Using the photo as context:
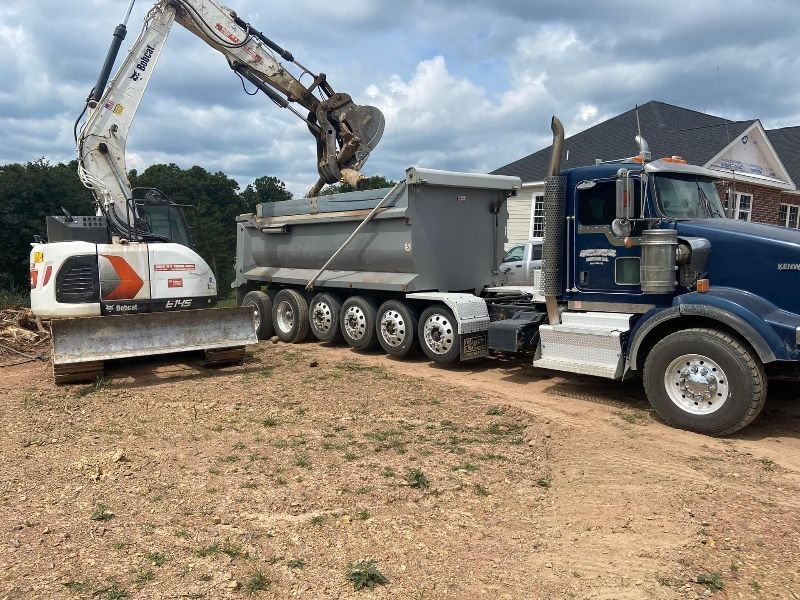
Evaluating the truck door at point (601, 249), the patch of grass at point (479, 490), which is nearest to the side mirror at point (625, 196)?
the truck door at point (601, 249)

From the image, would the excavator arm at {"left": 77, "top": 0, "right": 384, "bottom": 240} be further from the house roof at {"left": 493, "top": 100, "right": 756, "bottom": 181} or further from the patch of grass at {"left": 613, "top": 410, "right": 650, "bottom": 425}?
the house roof at {"left": 493, "top": 100, "right": 756, "bottom": 181}

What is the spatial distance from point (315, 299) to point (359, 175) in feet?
7.69

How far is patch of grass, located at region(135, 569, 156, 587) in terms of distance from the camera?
356 centimetres

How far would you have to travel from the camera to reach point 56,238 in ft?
32.0

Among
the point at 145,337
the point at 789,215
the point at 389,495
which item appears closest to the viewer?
the point at 389,495

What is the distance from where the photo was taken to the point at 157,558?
383cm

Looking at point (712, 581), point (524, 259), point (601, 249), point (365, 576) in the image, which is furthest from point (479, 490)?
point (524, 259)

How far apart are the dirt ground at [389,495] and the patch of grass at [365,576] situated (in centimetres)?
5

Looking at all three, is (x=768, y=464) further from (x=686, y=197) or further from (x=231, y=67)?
(x=231, y=67)

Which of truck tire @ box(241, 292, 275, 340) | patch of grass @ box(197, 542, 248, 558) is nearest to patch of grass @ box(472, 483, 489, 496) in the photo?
patch of grass @ box(197, 542, 248, 558)

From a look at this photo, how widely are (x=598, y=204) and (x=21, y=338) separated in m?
10.2

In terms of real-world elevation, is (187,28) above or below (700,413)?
above

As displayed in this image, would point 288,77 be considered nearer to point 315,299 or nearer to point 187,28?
point 187,28

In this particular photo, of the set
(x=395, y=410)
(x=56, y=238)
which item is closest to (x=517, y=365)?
(x=395, y=410)
